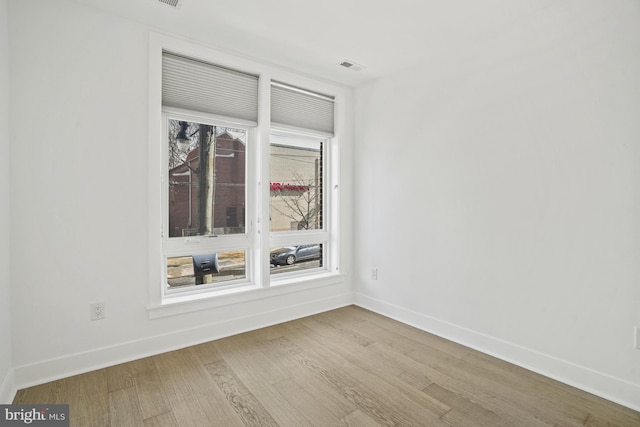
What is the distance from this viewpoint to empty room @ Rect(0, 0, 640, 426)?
6.47 feet

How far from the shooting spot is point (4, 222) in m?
1.94

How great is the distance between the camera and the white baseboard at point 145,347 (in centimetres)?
212

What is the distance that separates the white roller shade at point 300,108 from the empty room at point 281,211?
0.04 meters

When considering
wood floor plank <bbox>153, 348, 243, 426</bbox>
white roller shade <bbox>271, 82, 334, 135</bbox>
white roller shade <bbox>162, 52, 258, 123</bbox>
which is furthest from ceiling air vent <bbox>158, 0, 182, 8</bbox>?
wood floor plank <bbox>153, 348, 243, 426</bbox>

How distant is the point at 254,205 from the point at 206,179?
526 mm

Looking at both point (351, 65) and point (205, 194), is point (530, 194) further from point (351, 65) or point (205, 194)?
point (205, 194)

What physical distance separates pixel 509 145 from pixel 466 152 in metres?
0.35

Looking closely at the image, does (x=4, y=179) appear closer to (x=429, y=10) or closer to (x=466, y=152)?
(x=429, y=10)

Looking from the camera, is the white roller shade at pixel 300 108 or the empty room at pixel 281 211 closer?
the empty room at pixel 281 211

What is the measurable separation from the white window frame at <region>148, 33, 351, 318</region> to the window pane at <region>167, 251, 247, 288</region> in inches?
2.5

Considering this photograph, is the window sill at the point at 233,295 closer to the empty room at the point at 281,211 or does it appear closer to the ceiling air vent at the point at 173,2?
the empty room at the point at 281,211

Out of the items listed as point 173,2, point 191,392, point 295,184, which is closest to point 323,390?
point 191,392

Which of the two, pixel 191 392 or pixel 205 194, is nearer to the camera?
pixel 191 392

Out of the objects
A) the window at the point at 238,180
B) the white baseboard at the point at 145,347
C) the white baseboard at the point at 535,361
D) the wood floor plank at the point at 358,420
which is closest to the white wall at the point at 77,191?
the white baseboard at the point at 145,347
